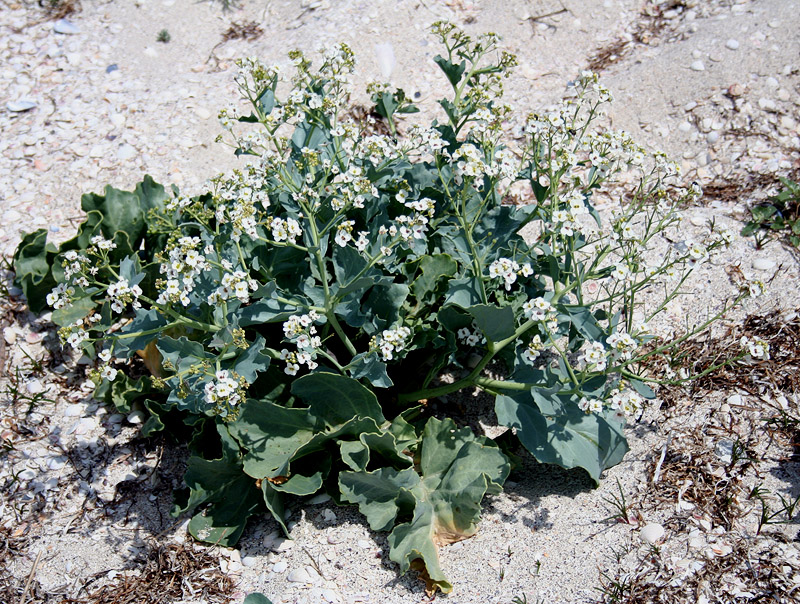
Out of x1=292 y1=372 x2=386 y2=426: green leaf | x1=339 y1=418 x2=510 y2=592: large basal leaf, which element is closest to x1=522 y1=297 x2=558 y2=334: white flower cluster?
x1=339 y1=418 x2=510 y2=592: large basal leaf

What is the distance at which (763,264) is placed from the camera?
3.51 m

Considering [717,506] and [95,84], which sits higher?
[95,84]

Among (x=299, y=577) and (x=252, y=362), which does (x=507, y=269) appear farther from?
(x=299, y=577)

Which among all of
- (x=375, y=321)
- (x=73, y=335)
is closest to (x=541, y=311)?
(x=375, y=321)

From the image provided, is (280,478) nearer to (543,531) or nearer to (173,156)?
(543,531)

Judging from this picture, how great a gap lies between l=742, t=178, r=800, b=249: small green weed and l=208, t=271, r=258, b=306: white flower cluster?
258cm

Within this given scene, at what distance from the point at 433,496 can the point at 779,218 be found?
233cm

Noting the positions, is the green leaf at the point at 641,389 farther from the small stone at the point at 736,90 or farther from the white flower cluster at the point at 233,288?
the small stone at the point at 736,90

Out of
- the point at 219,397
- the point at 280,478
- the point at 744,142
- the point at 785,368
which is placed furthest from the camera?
the point at 744,142

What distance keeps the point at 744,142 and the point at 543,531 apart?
2705 millimetres

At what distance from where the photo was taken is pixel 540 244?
2.76 m

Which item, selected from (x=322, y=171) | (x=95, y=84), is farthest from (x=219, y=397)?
(x=95, y=84)

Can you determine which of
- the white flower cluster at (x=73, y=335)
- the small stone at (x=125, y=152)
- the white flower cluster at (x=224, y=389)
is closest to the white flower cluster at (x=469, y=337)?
the white flower cluster at (x=224, y=389)

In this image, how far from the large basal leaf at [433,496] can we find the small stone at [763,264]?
5.59 ft
